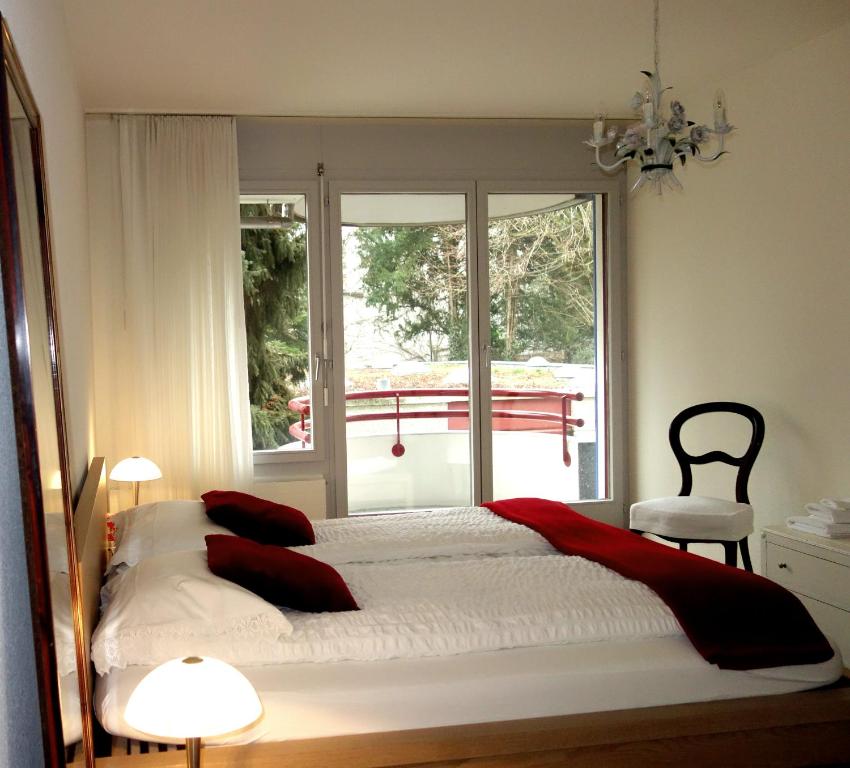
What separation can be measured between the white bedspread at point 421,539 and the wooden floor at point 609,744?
38.8 inches

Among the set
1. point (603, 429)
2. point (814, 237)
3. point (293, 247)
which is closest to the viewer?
point (814, 237)

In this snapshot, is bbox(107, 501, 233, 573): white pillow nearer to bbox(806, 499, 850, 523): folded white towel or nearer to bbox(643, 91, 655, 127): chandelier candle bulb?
bbox(643, 91, 655, 127): chandelier candle bulb

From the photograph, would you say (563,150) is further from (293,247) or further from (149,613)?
(149,613)

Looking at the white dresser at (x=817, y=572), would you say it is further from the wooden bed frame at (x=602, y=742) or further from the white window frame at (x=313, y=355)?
the white window frame at (x=313, y=355)

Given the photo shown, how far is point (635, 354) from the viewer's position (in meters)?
5.58

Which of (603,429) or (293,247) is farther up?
(293,247)

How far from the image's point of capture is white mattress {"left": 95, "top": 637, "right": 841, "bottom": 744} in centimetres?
220

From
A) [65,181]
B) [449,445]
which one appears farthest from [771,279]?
[65,181]

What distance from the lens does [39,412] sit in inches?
57.1

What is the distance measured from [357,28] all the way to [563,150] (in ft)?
7.02

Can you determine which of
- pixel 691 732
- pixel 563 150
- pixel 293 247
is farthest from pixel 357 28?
pixel 691 732

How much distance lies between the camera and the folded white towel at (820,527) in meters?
3.40

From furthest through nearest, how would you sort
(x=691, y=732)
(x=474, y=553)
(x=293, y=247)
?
(x=293, y=247) → (x=474, y=553) → (x=691, y=732)

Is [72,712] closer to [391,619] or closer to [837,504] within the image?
[391,619]
